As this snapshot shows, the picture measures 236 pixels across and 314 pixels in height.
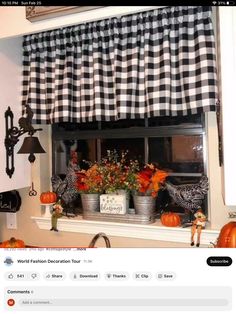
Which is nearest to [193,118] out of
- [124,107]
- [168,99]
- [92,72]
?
[168,99]

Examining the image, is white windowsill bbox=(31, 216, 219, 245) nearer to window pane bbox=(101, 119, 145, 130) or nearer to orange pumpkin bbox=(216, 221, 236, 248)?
orange pumpkin bbox=(216, 221, 236, 248)

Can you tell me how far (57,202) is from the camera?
5.57 feet

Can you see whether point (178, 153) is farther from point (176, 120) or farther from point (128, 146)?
point (128, 146)

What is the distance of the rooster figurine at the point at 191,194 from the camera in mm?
1396

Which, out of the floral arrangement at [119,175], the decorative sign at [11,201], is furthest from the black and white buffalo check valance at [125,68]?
the decorative sign at [11,201]

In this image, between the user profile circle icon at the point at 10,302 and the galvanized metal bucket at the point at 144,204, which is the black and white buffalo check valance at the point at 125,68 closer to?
the galvanized metal bucket at the point at 144,204

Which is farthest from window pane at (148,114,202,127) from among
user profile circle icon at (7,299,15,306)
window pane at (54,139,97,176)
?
user profile circle icon at (7,299,15,306)

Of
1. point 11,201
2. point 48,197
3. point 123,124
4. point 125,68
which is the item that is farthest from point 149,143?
point 11,201

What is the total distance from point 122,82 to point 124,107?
13 cm

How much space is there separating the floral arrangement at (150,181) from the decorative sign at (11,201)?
0.82 m

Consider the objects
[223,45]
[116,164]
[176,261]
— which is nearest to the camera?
[176,261]

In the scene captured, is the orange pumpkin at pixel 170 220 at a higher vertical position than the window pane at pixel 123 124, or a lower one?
lower

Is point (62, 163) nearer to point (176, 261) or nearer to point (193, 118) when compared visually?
point (193, 118)

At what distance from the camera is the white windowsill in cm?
141
